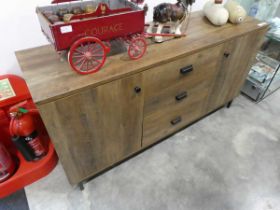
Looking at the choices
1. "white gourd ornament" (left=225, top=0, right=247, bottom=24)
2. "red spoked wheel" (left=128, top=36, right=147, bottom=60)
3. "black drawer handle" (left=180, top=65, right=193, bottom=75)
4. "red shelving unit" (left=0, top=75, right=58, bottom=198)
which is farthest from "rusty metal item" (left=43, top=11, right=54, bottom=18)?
"white gourd ornament" (left=225, top=0, right=247, bottom=24)

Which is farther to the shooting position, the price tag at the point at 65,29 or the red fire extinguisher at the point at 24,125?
the red fire extinguisher at the point at 24,125

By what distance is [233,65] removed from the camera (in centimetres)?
134

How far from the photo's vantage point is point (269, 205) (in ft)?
3.98

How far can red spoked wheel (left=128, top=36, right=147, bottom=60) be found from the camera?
0.89 meters

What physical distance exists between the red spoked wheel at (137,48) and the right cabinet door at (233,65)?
0.51 meters

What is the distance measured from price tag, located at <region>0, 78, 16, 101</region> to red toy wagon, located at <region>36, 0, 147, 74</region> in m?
0.44

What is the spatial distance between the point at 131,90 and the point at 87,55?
0.79 feet

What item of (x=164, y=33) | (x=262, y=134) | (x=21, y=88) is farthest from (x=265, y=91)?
(x=21, y=88)

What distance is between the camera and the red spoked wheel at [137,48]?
892 mm

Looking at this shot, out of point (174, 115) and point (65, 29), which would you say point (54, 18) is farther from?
point (174, 115)

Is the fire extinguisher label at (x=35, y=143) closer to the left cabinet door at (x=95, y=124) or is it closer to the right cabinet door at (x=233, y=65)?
the left cabinet door at (x=95, y=124)

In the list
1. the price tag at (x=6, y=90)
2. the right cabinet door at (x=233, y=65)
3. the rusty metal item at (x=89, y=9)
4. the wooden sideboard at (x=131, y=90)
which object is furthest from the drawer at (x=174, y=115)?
the price tag at (x=6, y=90)

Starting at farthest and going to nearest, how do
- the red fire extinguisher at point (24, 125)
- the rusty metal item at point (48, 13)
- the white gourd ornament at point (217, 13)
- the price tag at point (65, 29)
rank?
the white gourd ornament at point (217, 13) < the red fire extinguisher at point (24, 125) < the rusty metal item at point (48, 13) < the price tag at point (65, 29)

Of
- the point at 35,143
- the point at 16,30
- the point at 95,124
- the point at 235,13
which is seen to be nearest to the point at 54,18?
the point at 16,30
